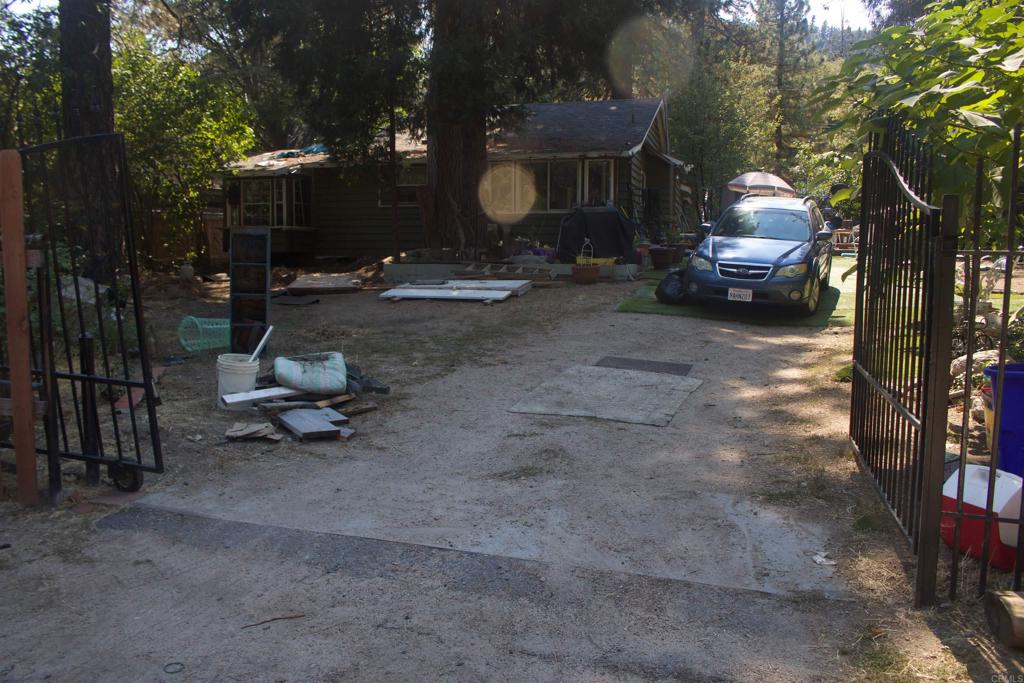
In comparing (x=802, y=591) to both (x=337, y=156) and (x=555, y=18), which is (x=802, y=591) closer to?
(x=555, y=18)

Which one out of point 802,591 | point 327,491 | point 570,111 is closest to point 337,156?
point 570,111

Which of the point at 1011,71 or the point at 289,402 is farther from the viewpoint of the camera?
the point at 289,402

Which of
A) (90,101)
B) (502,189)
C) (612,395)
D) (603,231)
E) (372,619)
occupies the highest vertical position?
(90,101)

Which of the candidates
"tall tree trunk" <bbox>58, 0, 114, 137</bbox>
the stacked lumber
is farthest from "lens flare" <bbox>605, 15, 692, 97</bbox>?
the stacked lumber

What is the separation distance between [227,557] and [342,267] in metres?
17.9

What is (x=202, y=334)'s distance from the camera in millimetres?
9578

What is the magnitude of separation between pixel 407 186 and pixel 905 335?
18565 mm

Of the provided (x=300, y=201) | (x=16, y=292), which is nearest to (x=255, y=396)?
(x=16, y=292)

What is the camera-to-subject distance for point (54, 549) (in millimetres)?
4223

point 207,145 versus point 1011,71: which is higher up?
point 207,145

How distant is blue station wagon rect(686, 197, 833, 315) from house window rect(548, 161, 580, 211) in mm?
7207

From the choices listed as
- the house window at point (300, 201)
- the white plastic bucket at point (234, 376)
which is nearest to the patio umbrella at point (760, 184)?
the house window at point (300, 201)

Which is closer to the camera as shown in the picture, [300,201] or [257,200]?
[257,200]

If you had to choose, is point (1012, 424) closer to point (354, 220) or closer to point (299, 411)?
point (299, 411)
